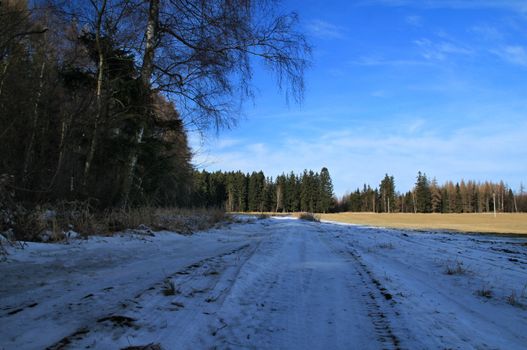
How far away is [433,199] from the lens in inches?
5002

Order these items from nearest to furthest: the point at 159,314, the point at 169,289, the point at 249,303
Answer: the point at 159,314, the point at 249,303, the point at 169,289

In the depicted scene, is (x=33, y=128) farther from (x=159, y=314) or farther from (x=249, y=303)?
(x=249, y=303)

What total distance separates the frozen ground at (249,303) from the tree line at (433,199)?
129453mm

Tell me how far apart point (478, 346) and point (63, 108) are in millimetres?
8800

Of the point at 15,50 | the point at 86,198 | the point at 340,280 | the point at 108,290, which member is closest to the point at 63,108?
the point at 86,198

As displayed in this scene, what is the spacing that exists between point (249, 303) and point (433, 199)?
135987 mm

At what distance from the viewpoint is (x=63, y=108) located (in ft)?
28.0

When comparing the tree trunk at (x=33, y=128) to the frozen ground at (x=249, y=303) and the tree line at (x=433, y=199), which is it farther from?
the tree line at (x=433, y=199)

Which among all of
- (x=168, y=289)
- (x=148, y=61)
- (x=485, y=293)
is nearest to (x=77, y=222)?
(x=168, y=289)

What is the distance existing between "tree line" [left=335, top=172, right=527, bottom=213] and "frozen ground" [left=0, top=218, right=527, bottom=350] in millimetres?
129453

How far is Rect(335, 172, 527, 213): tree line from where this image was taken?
414ft

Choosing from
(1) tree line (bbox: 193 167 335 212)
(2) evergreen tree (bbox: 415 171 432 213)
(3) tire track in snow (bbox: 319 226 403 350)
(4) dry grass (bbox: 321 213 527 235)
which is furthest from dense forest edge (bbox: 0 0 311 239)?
(2) evergreen tree (bbox: 415 171 432 213)

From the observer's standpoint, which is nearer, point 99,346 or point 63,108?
point 99,346

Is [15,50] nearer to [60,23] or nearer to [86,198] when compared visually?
[86,198]
